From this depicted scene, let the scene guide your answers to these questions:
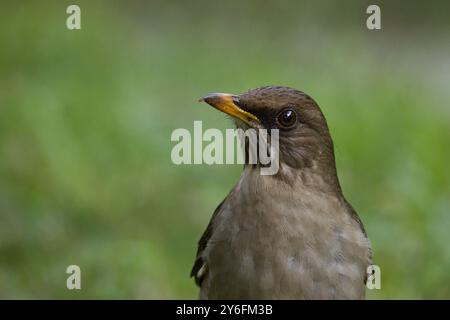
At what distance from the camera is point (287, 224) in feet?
18.1

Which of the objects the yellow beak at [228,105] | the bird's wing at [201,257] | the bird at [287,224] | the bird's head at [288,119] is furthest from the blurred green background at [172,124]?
the yellow beak at [228,105]

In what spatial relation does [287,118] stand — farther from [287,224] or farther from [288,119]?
[287,224]

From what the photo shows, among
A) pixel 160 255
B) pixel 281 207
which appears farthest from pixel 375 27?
pixel 281 207

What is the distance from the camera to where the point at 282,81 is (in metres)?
10.1

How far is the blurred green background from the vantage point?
298 inches

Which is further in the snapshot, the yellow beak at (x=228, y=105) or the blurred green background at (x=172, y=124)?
the blurred green background at (x=172, y=124)

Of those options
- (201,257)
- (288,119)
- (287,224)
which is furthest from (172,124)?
(287,224)

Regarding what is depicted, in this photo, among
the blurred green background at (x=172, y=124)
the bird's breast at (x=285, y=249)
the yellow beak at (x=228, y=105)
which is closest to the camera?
the bird's breast at (x=285, y=249)

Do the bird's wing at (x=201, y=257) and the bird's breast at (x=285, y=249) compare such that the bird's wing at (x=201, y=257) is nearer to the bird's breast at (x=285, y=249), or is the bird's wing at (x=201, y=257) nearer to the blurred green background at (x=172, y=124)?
the bird's breast at (x=285, y=249)

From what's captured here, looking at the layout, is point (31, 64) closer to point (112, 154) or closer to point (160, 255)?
point (112, 154)

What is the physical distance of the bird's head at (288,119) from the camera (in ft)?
18.6

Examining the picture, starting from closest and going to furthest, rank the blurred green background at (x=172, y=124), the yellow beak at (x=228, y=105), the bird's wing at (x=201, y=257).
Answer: the yellow beak at (x=228, y=105), the bird's wing at (x=201, y=257), the blurred green background at (x=172, y=124)

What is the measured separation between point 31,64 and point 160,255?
293 centimetres
